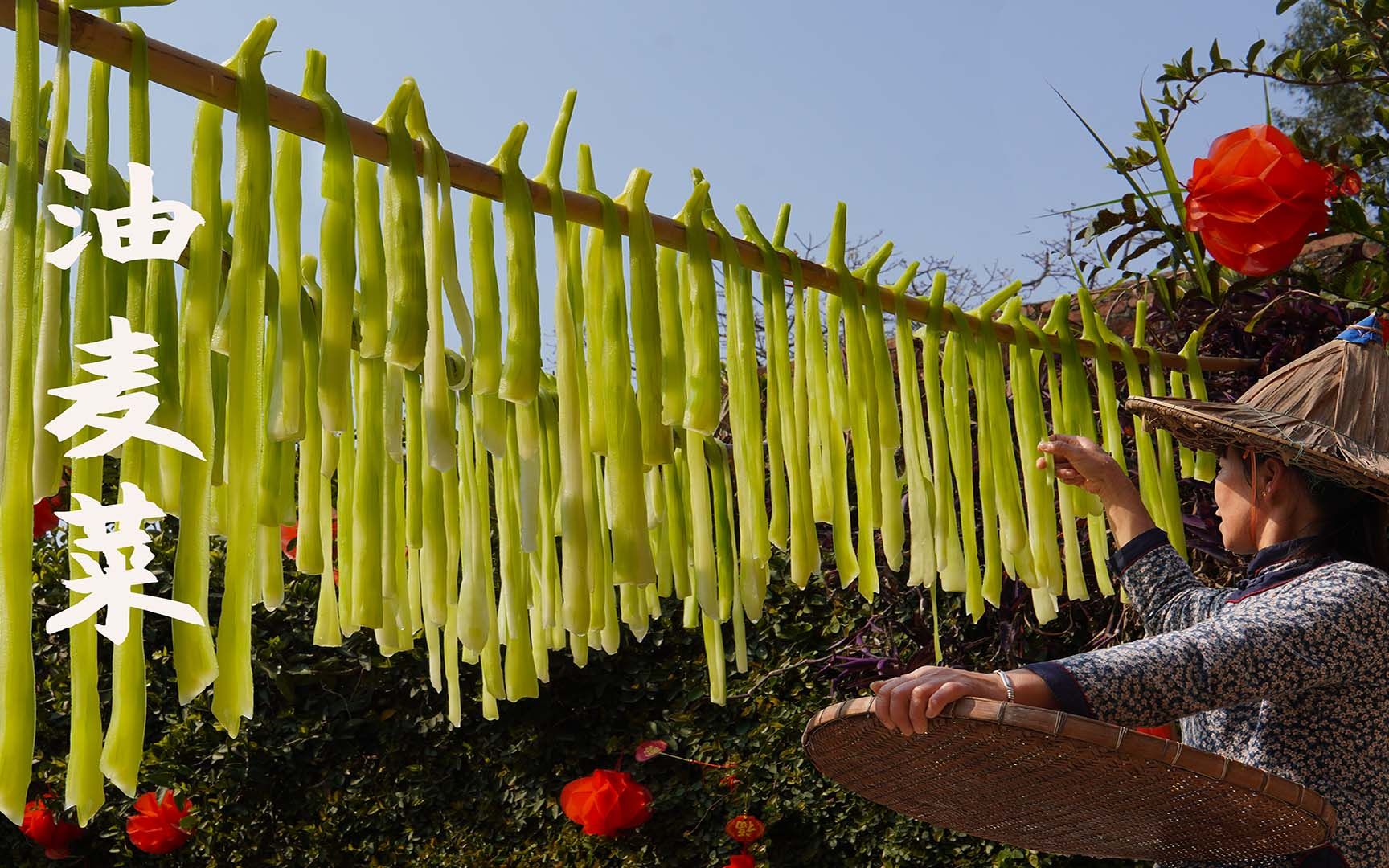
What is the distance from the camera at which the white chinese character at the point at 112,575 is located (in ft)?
2.98

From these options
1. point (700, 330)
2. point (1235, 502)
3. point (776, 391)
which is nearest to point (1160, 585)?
point (1235, 502)

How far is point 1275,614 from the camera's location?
141 cm

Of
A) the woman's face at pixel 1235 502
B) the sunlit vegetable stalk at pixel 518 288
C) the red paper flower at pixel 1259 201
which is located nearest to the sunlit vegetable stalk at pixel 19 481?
the sunlit vegetable stalk at pixel 518 288

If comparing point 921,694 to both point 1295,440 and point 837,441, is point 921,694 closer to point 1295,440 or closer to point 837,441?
point 837,441

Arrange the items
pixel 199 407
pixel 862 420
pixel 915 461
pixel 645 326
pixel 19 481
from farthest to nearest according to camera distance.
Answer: pixel 915 461 → pixel 862 420 → pixel 645 326 → pixel 199 407 → pixel 19 481

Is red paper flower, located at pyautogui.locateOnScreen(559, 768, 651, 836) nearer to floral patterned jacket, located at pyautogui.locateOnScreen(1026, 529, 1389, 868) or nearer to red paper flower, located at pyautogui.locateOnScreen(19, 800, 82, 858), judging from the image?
red paper flower, located at pyautogui.locateOnScreen(19, 800, 82, 858)

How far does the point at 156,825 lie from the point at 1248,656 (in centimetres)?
307

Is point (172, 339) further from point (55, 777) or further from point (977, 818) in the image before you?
point (55, 777)

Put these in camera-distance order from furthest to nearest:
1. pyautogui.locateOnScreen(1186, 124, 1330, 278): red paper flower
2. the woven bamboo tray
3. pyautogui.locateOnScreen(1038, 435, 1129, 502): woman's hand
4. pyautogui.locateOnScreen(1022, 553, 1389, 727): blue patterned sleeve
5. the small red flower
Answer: the small red flower
pyautogui.locateOnScreen(1186, 124, 1330, 278): red paper flower
pyautogui.locateOnScreen(1038, 435, 1129, 502): woman's hand
pyautogui.locateOnScreen(1022, 553, 1389, 727): blue patterned sleeve
the woven bamboo tray

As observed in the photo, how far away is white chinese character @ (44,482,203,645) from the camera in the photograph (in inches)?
35.8

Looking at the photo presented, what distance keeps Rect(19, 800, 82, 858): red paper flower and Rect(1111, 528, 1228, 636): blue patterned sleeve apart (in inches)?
125

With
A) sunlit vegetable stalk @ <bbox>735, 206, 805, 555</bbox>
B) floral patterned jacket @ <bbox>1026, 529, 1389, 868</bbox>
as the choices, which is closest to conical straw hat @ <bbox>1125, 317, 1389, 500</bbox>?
floral patterned jacket @ <bbox>1026, 529, 1389, 868</bbox>

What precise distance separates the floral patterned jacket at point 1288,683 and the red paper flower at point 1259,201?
0.75 m

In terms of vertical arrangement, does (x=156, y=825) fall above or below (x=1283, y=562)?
below
